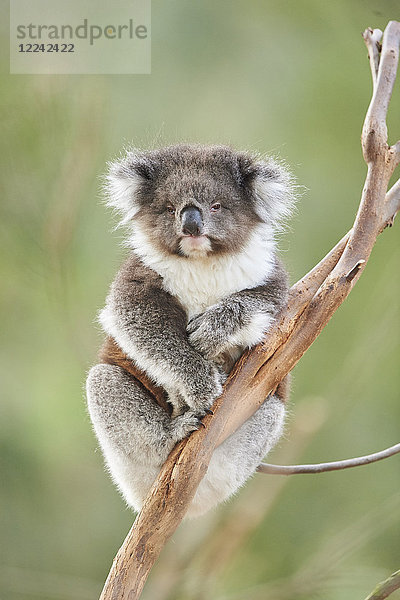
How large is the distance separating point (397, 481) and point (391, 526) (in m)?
0.43

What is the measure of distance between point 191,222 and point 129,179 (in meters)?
0.37

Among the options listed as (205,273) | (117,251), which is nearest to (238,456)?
(205,273)

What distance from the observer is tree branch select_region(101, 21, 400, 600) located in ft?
7.66

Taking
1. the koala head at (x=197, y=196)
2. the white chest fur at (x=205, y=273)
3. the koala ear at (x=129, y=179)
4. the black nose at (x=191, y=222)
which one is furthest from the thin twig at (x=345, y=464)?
the koala ear at (x=129, y=179)

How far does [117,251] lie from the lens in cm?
486

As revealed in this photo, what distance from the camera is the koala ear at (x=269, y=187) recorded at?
100 inches

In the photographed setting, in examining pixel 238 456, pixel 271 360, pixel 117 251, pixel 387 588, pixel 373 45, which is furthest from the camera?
pixel 117 251

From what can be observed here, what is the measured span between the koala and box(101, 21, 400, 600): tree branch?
0.06 m

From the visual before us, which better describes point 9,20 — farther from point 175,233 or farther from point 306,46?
point 175,233

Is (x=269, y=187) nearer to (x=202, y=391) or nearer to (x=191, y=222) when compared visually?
(x=191, y=222)

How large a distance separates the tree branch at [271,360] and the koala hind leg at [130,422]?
3.5 inches

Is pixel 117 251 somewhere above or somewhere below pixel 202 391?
above

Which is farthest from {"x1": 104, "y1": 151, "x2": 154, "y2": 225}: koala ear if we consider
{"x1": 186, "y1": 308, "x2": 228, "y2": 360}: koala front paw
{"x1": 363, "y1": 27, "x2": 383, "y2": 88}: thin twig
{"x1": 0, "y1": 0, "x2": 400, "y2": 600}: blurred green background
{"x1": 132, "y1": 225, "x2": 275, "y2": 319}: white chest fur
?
{"x1": 0, "y1": 0, "x2": 400, "y2": 600}: blurred green background

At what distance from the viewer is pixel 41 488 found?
5465 millimetres
